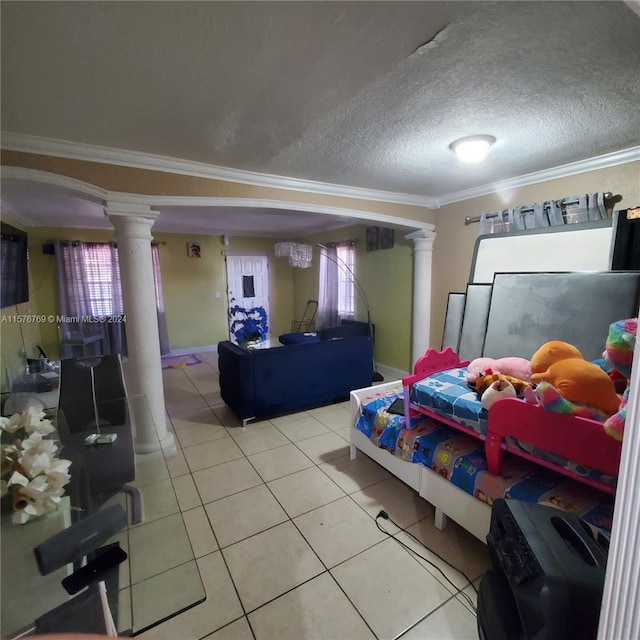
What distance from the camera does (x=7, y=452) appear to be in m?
1.03

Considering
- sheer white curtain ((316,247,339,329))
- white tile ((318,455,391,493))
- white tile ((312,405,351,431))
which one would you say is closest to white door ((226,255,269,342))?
sheer white curtain ((316,247,339,329))

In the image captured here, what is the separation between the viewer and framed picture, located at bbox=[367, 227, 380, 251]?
15.4 ft

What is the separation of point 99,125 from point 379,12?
1659 millimetres

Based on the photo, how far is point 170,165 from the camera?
2377 millimetres

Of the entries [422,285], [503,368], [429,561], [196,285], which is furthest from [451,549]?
[196,285]

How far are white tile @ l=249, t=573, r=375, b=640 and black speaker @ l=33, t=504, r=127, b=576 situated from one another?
0.77 metres

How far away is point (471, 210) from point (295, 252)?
2290 millimetres

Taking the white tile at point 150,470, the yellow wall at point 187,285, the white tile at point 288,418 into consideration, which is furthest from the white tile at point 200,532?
the yellow wall at point 187,285

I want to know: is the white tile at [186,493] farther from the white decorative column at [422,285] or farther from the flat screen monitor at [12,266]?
the white decorative column at [422,285]

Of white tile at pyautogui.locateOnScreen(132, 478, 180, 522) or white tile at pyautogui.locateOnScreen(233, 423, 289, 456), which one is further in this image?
white tile at pyautogui.locateOnScreen(233, 423, 289, 456)

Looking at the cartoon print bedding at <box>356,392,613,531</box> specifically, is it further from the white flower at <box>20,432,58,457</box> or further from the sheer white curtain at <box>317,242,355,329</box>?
the sheer white curtain at <box>317,242,355,329</box>

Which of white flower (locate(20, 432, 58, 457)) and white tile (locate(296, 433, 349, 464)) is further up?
white flower (locate(20, 432, 58, 457))

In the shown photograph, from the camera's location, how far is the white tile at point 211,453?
2.55 m

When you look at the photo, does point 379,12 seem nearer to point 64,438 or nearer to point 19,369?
point 64,438
